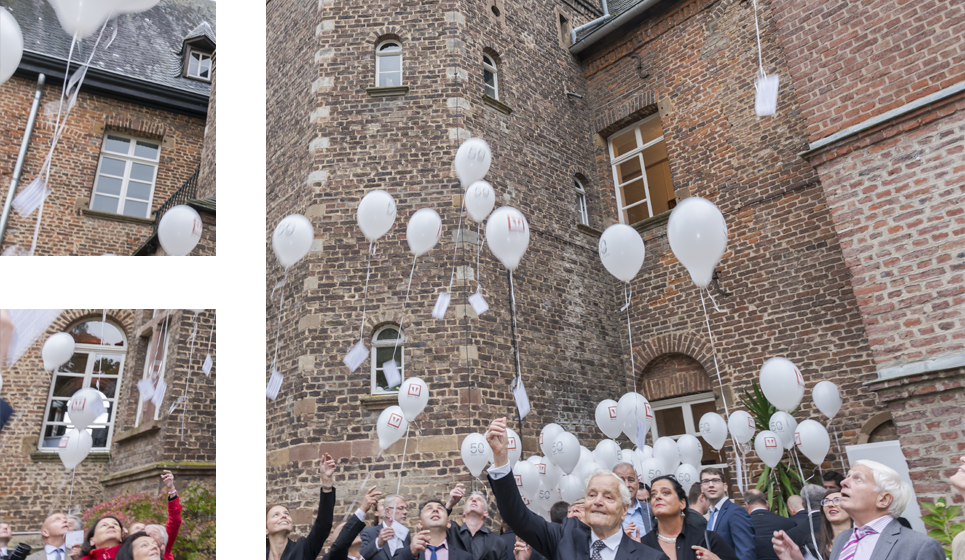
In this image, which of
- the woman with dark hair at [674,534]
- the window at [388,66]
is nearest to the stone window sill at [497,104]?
the window at [388,66]

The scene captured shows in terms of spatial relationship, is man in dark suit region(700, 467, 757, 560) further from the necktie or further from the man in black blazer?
the man in black blazer

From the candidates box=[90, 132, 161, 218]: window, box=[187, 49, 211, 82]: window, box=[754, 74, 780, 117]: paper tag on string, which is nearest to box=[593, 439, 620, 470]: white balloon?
box=[754, 74, 780, 117]: paper tag on string

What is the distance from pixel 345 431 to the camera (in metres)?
7.59

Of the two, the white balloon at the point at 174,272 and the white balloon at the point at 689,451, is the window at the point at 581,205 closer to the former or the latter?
the white balloon at the point at 689,451

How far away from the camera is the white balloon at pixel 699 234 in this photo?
15.6ft

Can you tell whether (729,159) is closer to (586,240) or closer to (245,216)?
(586,240)

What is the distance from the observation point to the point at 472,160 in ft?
21.5

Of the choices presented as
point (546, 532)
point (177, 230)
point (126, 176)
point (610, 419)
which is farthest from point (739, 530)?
point (126, 176)

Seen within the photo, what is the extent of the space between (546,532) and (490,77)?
333 inches

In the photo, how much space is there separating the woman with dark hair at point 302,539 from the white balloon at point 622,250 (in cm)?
343

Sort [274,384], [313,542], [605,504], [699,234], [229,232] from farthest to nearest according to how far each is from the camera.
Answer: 1. [229,232]
2. [274,384]
3. [699,234]
4. [313,542]
5. [605,504]

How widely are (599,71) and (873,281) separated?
24.1 feet

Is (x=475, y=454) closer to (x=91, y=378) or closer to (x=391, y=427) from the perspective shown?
(x=391, y=427)

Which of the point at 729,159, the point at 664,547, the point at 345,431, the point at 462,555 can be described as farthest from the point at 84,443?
the point at 729,159
